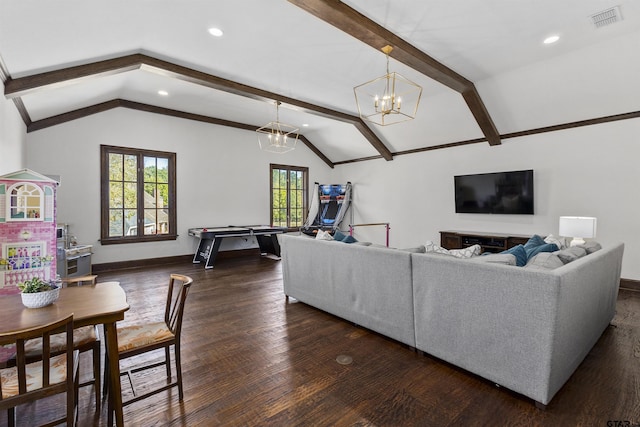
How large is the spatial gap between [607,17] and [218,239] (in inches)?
→ 257

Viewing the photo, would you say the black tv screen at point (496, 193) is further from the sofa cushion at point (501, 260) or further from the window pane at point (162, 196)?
the window pane at point (162, 196)

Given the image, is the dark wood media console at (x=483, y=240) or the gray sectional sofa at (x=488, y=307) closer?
the gray sectional sofa at (x=488, y=307)

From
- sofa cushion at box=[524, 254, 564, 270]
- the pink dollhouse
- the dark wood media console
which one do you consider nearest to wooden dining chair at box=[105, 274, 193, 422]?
the pink dollhouse

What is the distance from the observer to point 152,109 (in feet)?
20.6

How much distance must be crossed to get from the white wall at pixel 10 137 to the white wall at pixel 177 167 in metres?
0.83

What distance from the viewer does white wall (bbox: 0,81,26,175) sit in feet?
10.9

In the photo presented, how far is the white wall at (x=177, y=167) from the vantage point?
5469 mm

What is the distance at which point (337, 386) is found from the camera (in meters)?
2.18

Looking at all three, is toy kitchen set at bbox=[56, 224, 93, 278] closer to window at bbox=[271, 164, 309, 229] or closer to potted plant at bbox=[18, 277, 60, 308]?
potted plant at bbox=[18, 277, 60, 308]

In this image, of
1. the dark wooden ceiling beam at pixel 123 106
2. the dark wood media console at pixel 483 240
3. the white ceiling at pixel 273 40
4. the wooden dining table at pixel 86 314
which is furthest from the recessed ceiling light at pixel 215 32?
the dark wood media console at pixel 483 240

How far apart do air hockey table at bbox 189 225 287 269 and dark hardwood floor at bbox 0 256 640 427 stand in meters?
2.78

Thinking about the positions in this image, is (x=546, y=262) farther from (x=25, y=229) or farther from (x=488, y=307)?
(x=25, y=229)

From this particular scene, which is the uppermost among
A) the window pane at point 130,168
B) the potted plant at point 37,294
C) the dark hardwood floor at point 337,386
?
the window pane at point 130,168

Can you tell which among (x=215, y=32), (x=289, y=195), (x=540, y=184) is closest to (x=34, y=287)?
(x=215, y=32)
